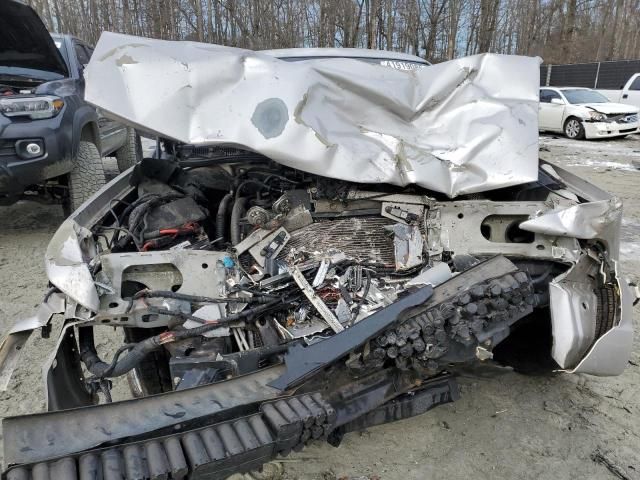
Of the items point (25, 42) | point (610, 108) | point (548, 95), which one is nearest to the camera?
point (25, 42)

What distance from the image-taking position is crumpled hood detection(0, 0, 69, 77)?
4.53m

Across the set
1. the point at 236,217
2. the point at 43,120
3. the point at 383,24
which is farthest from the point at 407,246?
the point at 383,24

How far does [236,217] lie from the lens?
250cm

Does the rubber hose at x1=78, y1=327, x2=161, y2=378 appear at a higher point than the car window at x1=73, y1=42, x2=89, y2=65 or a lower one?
lower

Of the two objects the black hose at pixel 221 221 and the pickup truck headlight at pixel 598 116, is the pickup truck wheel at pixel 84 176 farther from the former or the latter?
the pickup truck headlight at pixel 598 116

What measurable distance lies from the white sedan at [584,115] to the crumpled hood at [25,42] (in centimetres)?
976

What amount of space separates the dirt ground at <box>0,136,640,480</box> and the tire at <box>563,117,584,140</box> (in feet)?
35.6

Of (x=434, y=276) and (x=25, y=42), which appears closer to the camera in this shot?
(x=434, y=276)

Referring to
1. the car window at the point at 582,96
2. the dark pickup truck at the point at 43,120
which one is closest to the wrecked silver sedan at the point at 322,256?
the dark pickup truck at the point at 43,120

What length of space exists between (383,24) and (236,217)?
20250mm

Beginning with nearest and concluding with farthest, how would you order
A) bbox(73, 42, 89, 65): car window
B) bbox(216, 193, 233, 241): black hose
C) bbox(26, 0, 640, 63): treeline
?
1. bbox(216, 193, 233, 241): black hose
2. bbox(73, 42, 89, 65): car window
3. bbox(26, 0, 640, 63): treeline

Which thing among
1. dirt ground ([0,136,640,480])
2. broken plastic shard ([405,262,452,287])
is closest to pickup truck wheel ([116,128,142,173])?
dirt ground ([0,136,640,480])

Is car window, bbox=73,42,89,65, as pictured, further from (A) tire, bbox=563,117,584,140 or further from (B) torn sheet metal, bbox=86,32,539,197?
(A) tire, bbox=563,117,584,140

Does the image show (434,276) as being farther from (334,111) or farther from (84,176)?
(84,176)
